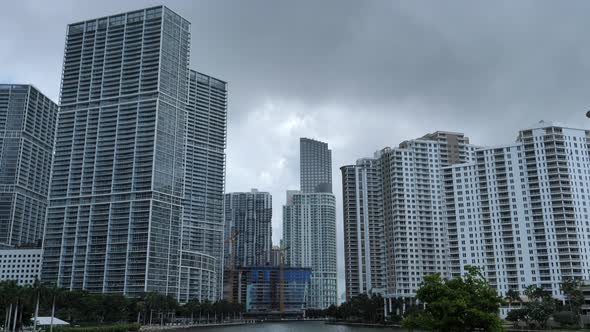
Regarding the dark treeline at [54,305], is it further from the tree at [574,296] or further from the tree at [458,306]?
the tree at [574,296]

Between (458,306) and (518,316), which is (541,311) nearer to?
(518,316)

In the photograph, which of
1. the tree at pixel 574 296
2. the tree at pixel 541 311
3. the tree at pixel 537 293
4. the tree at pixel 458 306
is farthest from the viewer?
the tree at pixel 537 293

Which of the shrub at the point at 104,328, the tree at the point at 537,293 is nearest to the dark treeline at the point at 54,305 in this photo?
the shrub at the point at 104,328

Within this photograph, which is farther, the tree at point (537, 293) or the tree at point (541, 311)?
the tree at point (537, 293)

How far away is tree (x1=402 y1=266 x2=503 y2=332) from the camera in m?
66.1

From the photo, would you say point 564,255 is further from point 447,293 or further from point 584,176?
point 447,293

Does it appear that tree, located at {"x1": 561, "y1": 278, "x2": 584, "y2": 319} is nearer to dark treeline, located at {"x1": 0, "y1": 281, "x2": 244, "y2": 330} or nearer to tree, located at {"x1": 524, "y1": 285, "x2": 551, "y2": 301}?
tree, located at {"x1": 524, "y1": 285, "x2": 551, "y2": 301}

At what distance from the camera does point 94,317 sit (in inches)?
7407

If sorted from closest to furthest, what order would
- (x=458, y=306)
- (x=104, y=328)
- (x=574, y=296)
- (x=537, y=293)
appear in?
(x=458, y=306) → (x=104, y=328) → (x=574, y=296) → (x=537, y=293)

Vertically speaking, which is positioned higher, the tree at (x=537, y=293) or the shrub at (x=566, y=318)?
the tree at (x=537, y=293)

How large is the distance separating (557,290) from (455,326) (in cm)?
14238

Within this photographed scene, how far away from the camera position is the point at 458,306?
66188mm

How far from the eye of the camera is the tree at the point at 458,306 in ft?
217

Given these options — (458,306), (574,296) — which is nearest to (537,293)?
(574,296)
